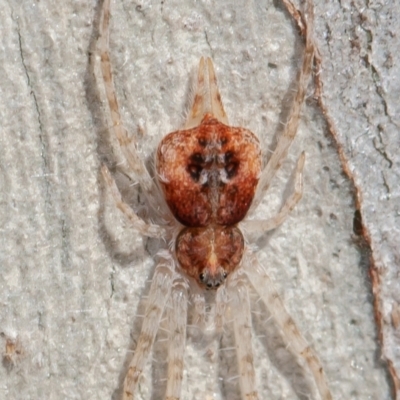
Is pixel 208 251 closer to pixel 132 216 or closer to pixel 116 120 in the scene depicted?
pixel 132 216

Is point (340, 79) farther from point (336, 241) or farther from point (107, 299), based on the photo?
point (107, 299)

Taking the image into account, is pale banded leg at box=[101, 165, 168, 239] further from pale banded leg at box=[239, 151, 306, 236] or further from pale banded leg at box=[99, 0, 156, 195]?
pale banded leg at box=[239, 151, 306, 236]

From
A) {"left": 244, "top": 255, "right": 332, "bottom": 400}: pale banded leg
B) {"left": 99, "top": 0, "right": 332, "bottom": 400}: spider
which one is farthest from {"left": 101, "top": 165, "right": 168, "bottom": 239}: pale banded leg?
{"left": 244, "top": 255, "right": 332, "bottom": 400}: pale banded leg

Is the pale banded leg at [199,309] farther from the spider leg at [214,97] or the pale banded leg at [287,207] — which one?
the spider leg at [214,97]

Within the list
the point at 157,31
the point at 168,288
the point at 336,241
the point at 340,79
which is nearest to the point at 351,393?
the point at 336,241

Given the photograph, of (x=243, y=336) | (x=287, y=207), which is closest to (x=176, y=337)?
(x=243, y=336)

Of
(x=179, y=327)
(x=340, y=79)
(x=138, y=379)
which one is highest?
(x=340, y=79)

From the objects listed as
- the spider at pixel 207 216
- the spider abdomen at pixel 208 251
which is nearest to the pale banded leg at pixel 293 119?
the spider at pixel 207 216
